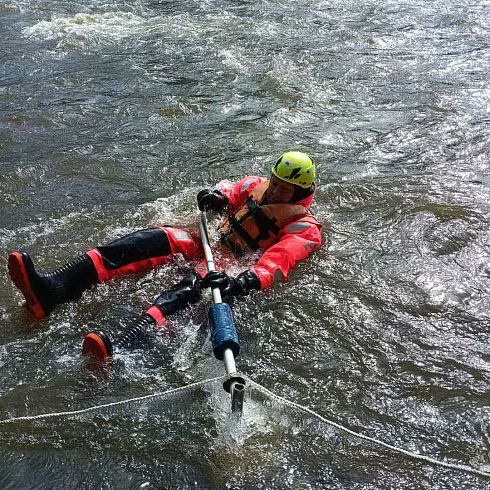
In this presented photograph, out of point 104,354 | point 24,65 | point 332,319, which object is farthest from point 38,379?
point 24,65

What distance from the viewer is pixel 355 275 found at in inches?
201

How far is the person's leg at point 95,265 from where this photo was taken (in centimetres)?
414

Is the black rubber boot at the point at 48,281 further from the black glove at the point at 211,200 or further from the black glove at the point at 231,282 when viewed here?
the black glove at the point at 211,200

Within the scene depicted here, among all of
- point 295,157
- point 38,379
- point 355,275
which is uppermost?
point 295,157

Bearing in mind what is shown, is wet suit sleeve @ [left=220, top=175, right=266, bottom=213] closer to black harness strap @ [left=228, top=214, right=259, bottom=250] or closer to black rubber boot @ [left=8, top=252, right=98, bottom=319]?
black harness strap @ [left=228, top=214, right=259, bottom=250]

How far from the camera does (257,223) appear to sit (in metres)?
5.14

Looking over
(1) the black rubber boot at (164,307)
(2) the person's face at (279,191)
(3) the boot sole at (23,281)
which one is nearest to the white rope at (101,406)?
(1) the black rubber boot at (164,307)

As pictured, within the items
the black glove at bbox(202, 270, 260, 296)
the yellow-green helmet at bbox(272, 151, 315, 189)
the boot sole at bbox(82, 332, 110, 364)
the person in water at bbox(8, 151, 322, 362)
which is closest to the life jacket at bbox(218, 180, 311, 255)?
the person in water at bbox(8, 151, 322, 362)

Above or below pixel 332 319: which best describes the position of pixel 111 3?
above

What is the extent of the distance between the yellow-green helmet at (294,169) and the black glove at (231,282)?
101cm

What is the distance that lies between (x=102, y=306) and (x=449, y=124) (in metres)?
5.68

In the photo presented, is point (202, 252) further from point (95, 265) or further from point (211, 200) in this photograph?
point (95, 265)

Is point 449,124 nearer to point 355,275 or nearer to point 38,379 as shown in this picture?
point 355,275

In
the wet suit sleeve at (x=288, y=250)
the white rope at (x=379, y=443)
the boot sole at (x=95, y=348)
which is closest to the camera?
the white rope at (x=379, y=443)
